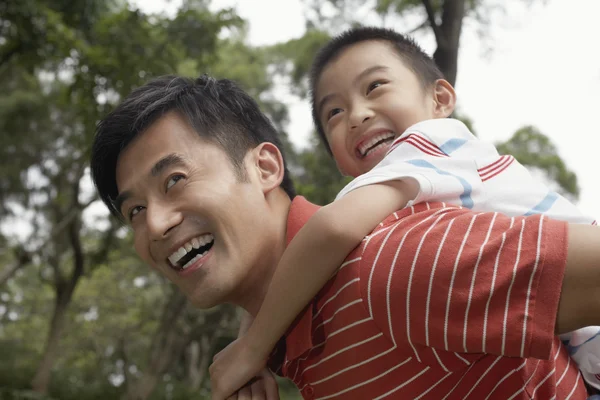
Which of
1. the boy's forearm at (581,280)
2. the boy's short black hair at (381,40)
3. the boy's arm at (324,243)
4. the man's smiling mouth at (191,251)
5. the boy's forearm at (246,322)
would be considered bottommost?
the boy's forearm at (581,280)

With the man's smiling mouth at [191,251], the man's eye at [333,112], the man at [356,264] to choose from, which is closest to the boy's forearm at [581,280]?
the man at [356,264]

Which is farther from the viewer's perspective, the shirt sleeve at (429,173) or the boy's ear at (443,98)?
the boy's ear at (443,98)

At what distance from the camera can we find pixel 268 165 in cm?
187

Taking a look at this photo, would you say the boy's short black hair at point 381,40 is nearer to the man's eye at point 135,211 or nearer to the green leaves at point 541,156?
the man's eye at point 135,211

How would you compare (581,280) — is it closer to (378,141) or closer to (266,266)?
(266,266)

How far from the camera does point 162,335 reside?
1257 cm

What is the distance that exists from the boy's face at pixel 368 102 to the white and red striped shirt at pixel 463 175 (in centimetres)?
32

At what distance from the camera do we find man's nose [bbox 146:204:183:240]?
1.58 m

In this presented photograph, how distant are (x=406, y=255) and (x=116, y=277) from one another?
51.9 feet

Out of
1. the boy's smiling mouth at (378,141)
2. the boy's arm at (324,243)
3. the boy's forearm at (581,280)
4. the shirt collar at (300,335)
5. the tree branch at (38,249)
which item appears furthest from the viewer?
the tree branch at (38,249)

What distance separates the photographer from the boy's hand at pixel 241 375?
150 centimetres

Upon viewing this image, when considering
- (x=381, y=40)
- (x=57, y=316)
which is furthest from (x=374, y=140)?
(x=57, y=316)

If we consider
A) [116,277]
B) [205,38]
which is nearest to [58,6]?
[205,38]

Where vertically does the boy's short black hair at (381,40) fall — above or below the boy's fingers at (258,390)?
above
